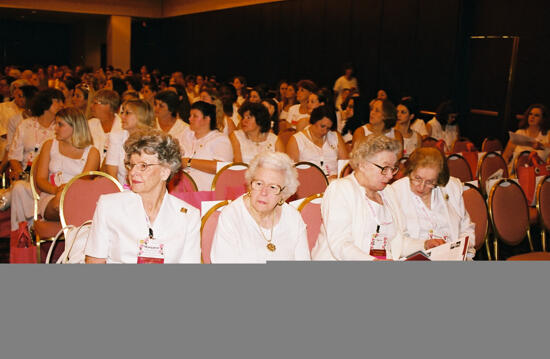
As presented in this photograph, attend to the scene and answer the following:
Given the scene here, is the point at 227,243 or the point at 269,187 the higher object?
the point at 269,187

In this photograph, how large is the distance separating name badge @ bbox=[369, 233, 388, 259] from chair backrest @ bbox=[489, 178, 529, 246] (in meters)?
1.79

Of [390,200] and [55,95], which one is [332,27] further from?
[390,200]

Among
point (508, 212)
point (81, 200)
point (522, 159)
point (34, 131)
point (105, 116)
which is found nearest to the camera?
point (81, 200)

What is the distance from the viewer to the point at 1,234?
17.5 ft

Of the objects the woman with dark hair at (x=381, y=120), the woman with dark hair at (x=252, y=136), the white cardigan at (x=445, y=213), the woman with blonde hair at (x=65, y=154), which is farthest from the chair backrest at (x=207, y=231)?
the woman with dark hair at (x=381, y=120)

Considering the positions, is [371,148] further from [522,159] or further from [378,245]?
[522,159]

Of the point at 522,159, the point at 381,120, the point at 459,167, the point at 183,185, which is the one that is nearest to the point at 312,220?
the point at 183,185

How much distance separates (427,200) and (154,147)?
1896 mm

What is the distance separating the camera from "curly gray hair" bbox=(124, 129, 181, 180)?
2.89m

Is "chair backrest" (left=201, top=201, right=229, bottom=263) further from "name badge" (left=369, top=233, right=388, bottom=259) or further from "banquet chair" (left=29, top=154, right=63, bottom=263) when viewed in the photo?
"banquet chair" (left=29, top=154, right=63, bottom=263)

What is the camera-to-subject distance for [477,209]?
465 centimetres

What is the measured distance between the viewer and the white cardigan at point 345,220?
3146 millimetres

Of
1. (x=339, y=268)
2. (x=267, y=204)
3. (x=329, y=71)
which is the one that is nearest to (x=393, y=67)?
(x=329, y=71)

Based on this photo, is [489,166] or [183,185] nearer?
[183,185]
